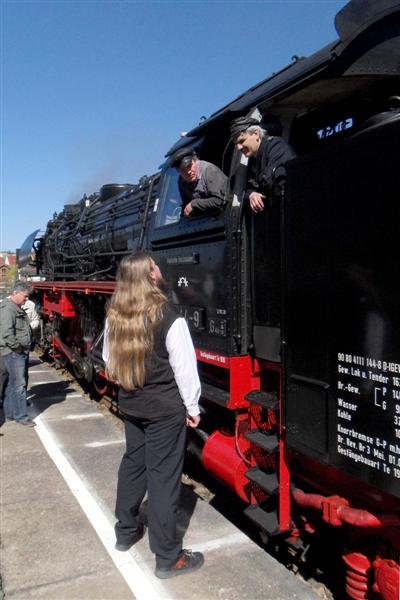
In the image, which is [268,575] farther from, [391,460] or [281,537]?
[391,460]

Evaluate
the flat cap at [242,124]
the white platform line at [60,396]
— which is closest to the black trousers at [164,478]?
the flat cap at [242,124]

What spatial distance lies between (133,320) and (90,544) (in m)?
1.56

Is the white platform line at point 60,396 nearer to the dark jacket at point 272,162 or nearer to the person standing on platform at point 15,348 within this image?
the person standing on platform at point 15,348

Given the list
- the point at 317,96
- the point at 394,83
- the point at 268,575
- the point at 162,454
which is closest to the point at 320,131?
the point at 317,96

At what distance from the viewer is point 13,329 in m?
6.56

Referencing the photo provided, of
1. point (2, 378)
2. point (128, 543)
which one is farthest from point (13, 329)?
point (128, 543)

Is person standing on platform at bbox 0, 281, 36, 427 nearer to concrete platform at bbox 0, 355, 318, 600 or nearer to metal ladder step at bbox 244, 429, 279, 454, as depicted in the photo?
concrete platform at bbox 0, 355, 318, 600

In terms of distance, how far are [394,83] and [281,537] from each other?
304 centimetres

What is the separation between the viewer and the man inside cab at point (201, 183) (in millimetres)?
3645

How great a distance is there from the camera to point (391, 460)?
220cm

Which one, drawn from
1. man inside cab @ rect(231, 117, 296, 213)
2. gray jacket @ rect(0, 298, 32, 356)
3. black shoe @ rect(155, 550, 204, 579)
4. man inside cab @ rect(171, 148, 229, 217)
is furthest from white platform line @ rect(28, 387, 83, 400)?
man inside cab @ rect(231, 117, 296, 213)

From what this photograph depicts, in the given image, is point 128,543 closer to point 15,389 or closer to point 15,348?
point 15,389

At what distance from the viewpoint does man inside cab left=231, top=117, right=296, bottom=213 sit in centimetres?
297

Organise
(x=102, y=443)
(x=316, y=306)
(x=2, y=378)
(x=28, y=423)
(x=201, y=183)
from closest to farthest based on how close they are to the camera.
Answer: (x=316, y=306) < (x=201, y=183) < (x=102, y=443) < (x=28, y=423) < (x=2, y=378)
